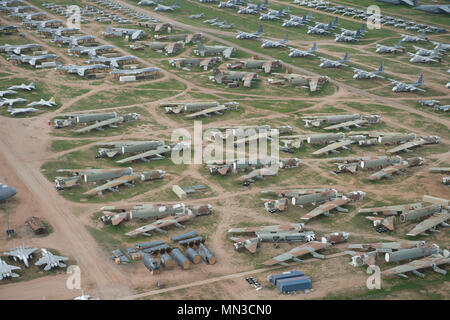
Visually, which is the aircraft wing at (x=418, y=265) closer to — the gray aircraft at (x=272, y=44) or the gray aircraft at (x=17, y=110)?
the gray aircraft at (x=17, y=110)

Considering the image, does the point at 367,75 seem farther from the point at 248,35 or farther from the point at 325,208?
the point at 325,208

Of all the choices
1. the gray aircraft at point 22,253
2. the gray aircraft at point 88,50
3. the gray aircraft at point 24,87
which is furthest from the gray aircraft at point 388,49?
the gray aircraft at point 22,253

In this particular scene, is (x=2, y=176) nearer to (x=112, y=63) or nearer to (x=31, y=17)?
(x=112, y=63)

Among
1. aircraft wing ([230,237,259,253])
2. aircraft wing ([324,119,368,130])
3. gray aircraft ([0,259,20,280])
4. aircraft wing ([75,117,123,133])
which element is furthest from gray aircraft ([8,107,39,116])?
aircraft wing ([324,119,368,130])

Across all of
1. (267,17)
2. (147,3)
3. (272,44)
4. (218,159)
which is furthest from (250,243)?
(147,3)

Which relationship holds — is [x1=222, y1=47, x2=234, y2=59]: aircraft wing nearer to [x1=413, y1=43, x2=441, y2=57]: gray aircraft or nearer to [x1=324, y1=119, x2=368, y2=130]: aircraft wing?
[x1=324, y1=119, x2=368, y2=130]: aircraft wing

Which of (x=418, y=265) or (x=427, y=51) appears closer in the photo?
(x=418, y=265)
